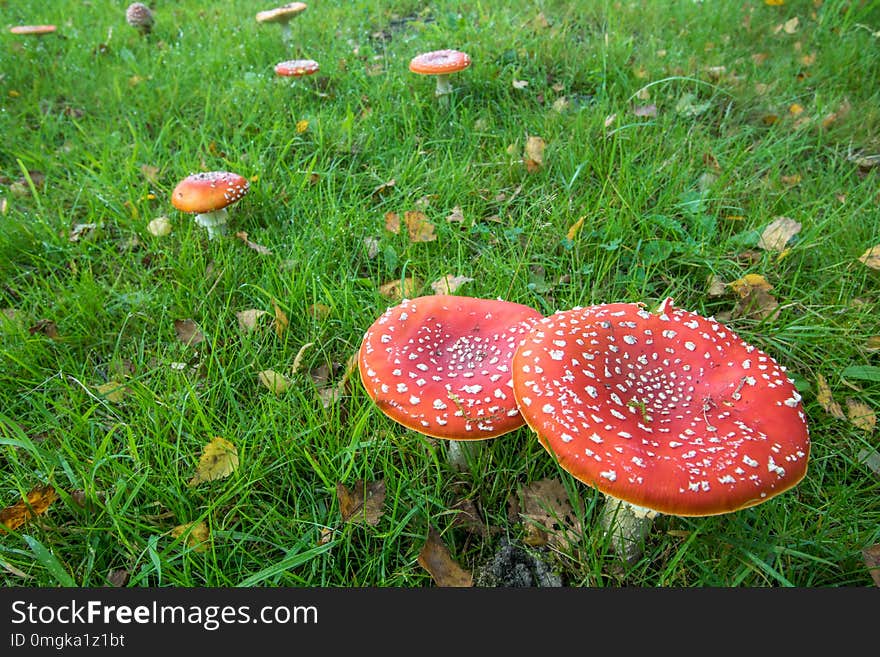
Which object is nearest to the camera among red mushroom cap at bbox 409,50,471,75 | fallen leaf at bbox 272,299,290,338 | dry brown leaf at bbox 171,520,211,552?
dry brown leaf at bbox 171,520,211,552

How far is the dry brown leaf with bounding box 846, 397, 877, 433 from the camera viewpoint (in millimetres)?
2359

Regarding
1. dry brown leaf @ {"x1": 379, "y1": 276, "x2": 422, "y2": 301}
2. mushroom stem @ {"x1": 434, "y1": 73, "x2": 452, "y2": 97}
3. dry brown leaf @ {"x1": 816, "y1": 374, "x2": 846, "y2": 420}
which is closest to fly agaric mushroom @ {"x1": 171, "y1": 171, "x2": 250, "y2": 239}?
dry brown leaf @ {"x1": 379, "y1": 276, "x2": 422, "y2": 301}

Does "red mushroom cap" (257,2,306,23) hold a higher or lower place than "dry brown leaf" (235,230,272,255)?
higher

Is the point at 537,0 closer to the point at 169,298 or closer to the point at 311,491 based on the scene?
the point at 169,298

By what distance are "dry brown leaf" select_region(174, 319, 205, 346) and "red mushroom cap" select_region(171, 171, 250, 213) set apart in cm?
77

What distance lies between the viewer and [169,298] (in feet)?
10.1

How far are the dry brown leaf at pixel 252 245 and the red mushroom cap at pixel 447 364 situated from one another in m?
1.32

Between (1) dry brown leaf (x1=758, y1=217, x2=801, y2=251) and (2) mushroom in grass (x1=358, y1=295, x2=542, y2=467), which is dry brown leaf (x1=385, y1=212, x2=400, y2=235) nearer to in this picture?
(2) mushroom in grass (x1=358, y1=295, x2=542, y2=467)

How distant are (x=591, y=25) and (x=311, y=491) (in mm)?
5058

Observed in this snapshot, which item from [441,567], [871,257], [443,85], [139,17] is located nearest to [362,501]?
[441,567]

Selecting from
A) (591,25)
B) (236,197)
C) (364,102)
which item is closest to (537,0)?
(591,25)

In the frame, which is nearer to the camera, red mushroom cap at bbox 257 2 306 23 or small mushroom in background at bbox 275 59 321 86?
small mushroom in background at bbox 275 59 321 86

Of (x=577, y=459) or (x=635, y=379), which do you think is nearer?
(x=577, y=459)

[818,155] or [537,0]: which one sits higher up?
[537,0]
